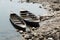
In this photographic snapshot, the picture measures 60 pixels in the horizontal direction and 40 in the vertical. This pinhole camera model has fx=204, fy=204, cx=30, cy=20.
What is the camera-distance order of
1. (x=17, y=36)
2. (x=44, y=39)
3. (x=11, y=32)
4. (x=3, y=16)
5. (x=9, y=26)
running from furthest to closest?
1. (x=3, y=16)
2. (x=9, y=26)
3. (x=11, y=32)
4. (x=17, y=36)
5. (x=44, y=39)

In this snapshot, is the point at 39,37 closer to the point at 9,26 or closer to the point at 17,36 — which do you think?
the point at 17,36

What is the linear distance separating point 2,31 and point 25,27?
13.9 ft

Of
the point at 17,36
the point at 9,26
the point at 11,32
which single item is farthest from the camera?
the point at 9,26

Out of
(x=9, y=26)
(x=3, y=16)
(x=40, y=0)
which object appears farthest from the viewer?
(x=40, y=0)

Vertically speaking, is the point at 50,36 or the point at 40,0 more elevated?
the point at 50,36

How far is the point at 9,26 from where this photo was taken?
1438 inches

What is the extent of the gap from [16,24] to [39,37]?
7896 millimetres

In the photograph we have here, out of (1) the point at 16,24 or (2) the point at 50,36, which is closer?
(2) the point at 50,36

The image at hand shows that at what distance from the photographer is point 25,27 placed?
1262 inches

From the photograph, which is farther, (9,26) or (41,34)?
(9,26)

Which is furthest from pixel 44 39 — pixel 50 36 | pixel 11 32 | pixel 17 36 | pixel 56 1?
pixel 56 1

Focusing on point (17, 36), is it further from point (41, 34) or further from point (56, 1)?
point (56, 1)

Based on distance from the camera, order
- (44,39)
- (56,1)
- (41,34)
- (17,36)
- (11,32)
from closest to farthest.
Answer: (44,39), (41,34), (17,36), (11,32), (56,1)

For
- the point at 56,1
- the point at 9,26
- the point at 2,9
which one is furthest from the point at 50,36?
the point at 56,1
